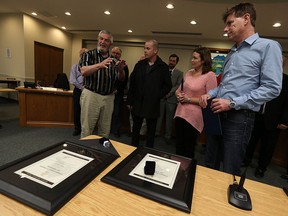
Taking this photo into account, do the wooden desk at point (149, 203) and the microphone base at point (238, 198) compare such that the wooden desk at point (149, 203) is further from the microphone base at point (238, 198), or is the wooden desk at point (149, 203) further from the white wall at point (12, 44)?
the white wall at point (12, 44)

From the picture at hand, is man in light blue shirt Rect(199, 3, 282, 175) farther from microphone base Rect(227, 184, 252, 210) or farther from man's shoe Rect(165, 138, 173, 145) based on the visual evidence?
man's shoe Rect(165, 138, 173, 145)

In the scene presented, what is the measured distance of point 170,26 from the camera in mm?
5008

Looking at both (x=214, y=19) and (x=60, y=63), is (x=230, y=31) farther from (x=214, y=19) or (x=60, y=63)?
(x=60, y=63)

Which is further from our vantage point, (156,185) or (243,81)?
(243,81)

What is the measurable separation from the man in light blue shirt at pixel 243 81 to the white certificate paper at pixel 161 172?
1.60 feet

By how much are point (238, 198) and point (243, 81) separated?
0.72 metres

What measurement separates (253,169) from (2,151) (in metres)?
3.39

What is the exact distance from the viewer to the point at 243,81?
105cm

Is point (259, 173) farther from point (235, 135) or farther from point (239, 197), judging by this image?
point (239, 197)

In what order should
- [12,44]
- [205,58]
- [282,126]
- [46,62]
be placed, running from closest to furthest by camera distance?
[205,58] < [282,126] < [12,44] < [46,62]

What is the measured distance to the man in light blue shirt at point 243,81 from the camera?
0.96 m

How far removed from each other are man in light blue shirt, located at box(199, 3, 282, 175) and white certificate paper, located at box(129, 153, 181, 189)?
49 cm

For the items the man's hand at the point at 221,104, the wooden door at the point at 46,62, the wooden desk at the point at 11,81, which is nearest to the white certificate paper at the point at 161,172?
the man's hand at the point at 221,104

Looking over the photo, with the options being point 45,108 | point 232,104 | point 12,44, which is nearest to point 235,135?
point 232,104
